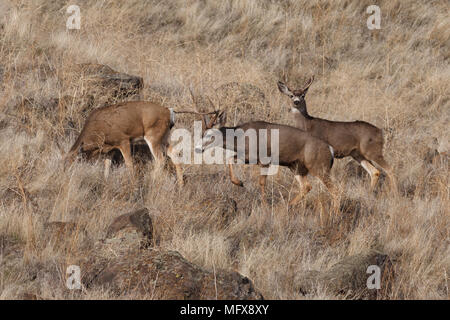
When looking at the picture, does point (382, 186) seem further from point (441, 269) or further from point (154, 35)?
point (154, 35)

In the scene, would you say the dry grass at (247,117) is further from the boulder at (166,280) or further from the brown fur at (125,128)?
the brown fur at (125,128)

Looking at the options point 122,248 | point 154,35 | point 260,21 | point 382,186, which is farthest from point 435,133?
point 122,248

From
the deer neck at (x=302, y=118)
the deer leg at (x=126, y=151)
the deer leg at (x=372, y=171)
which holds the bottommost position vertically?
the deer leg at (x=372, y=171)

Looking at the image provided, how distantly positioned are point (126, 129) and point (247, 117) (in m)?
2.43

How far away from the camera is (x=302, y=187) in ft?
29.6

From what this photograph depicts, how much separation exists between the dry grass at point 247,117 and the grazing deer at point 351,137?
0.34m

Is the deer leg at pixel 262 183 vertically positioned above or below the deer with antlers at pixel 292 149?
below

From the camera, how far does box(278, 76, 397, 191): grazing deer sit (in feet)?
33.0

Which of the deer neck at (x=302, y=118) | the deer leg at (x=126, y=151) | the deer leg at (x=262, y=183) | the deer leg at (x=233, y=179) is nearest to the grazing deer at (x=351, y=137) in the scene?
the deer neck at (x=302, y=118)

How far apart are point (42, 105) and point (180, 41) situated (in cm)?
472

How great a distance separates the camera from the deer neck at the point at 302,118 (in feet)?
33.8
